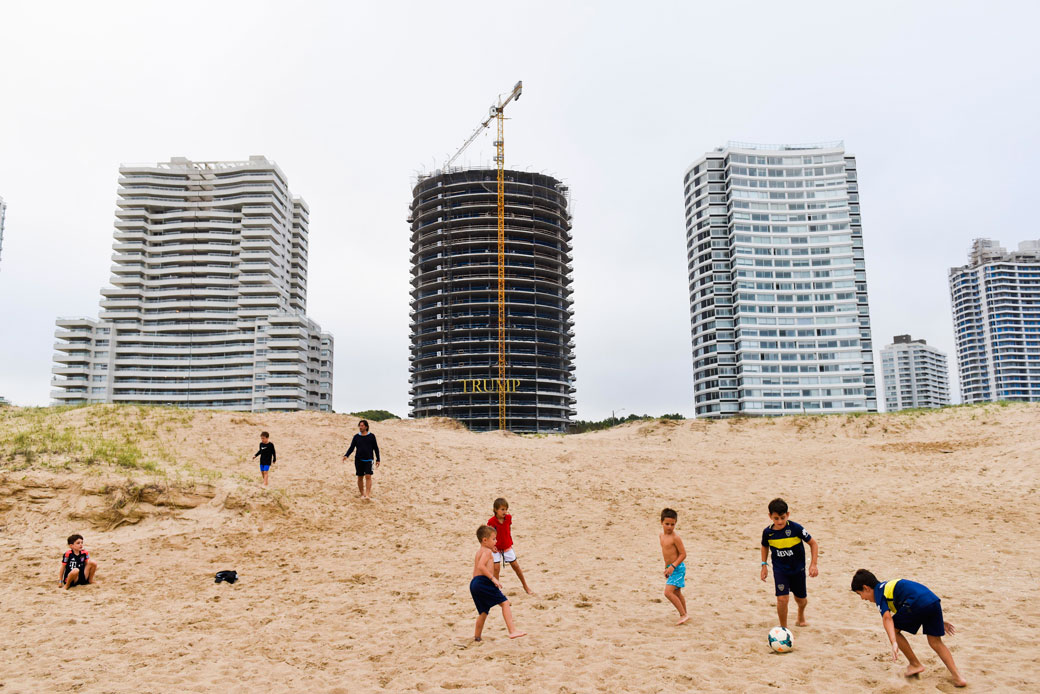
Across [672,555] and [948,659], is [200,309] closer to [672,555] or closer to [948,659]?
[672,555]

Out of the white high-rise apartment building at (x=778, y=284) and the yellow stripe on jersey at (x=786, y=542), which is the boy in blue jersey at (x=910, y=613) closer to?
the yellow stripe on jersey at (x=786, y=542)

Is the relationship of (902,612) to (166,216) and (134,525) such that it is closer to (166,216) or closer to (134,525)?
(134,525)

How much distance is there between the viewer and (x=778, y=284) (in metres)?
126

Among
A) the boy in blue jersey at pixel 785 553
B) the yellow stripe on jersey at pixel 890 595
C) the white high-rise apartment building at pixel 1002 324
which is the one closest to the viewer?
the yellow stripe on jersey at pixel 890 595

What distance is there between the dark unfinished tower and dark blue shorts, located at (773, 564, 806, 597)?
9274 cm

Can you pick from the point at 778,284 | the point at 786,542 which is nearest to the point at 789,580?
the point at 786,542

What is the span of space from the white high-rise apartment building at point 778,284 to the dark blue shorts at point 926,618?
117052 millimetres

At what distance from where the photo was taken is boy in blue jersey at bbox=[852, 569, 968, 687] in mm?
7480

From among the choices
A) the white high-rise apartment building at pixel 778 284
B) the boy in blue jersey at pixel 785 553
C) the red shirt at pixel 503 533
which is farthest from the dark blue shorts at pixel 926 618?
the white high-rise apartment building at pixel 778 284

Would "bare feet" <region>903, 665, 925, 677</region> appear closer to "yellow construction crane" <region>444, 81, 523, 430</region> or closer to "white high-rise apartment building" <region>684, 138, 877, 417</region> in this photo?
"yellow construction crane" <region>444, 81, 523, 430</region>

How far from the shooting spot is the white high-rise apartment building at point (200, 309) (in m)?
124

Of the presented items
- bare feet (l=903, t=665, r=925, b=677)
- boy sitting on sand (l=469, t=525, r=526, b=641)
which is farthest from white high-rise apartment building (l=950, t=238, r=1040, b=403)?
boy sitting on sand (l=469, t=525, r=526, b=641)

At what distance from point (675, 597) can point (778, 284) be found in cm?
12537

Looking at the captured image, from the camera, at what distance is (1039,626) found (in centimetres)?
986
